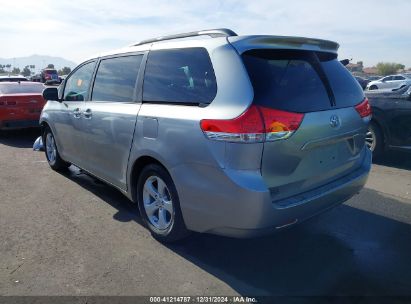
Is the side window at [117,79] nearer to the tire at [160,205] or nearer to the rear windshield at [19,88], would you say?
the tire at [160,205]

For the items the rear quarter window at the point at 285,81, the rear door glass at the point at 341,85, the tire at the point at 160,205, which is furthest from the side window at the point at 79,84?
the rear door glass at the point at 341,85

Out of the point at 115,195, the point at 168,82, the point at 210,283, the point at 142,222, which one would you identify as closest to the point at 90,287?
the point at 210,283

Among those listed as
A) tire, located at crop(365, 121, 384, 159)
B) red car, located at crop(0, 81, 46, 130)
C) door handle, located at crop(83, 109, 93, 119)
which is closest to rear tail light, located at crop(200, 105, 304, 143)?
door handle, located at crop(83, 109, 93, 119)

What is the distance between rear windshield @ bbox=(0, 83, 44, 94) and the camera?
9.77 meters

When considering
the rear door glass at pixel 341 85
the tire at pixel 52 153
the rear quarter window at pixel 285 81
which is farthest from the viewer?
the tire at pixel 52 153

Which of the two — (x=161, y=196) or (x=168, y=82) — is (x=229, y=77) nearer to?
(x=168, y=82)

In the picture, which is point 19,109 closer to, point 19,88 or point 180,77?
point 19,88

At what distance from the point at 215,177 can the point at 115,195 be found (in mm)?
2654

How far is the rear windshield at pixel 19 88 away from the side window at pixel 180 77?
721 centimetres

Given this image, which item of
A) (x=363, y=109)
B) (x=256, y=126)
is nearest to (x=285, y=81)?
(x=256, y=126)

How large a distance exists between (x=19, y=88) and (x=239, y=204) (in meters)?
9.02

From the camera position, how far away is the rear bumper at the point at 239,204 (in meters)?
2.83

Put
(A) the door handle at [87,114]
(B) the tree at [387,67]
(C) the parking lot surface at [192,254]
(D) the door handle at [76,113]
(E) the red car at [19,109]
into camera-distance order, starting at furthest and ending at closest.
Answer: (B) the tree at [387,67]
(E) the red car at [19,109]
(D) the door handle at [76,113]
(A) the door handle at [87,114]
(C) the parking lot surface at [192,254]

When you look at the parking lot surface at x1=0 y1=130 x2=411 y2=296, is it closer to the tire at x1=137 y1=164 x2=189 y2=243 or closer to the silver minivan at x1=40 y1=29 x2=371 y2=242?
the tire at x1=137 y1=164 x2=189 y2=243
